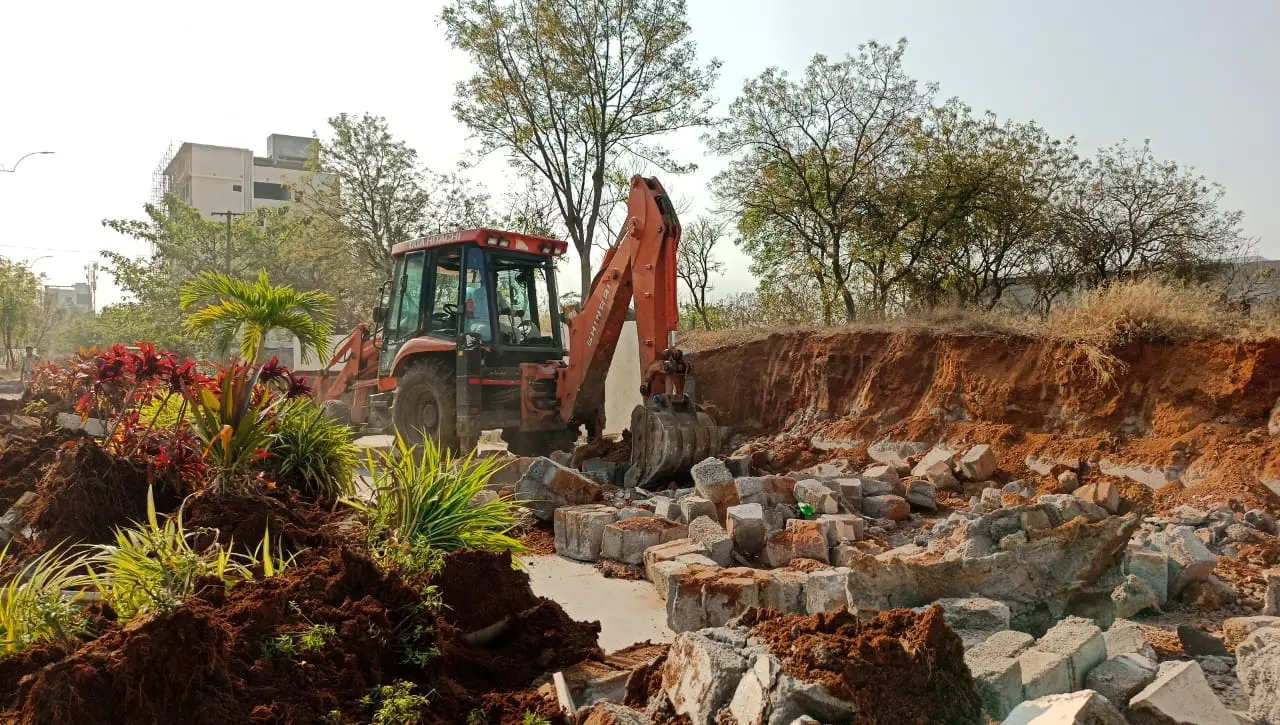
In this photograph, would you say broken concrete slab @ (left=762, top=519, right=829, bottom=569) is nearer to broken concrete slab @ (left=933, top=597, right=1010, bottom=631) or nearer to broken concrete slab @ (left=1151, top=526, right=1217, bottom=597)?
broken concrete slab @ (left=933, top=597, right=1010, bottom=631)

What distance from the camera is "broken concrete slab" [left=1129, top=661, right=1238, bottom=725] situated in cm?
323

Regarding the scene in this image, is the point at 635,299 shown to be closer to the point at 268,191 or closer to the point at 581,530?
the point at 581,530

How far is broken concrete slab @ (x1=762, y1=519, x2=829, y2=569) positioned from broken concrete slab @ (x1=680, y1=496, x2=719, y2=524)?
831 mm

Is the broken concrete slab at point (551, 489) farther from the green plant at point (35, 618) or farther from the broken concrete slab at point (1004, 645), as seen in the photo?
the green plant at point (35, 618)

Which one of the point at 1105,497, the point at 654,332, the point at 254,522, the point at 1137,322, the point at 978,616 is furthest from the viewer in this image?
the point at 654,332

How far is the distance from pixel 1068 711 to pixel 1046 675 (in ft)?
2.07

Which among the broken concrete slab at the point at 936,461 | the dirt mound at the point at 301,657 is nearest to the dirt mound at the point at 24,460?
the dirt mound at the point at 301,657

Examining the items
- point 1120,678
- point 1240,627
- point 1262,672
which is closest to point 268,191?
point 1240,627

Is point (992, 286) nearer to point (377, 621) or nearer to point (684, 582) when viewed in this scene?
point (684, 582)

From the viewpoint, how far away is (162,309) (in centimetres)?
3278

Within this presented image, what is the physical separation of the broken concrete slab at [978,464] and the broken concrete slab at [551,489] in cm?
391

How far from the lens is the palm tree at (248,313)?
20.0ft

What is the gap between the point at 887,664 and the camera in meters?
3.27

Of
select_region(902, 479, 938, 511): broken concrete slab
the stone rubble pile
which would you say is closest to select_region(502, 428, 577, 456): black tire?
the stone rubble pile
